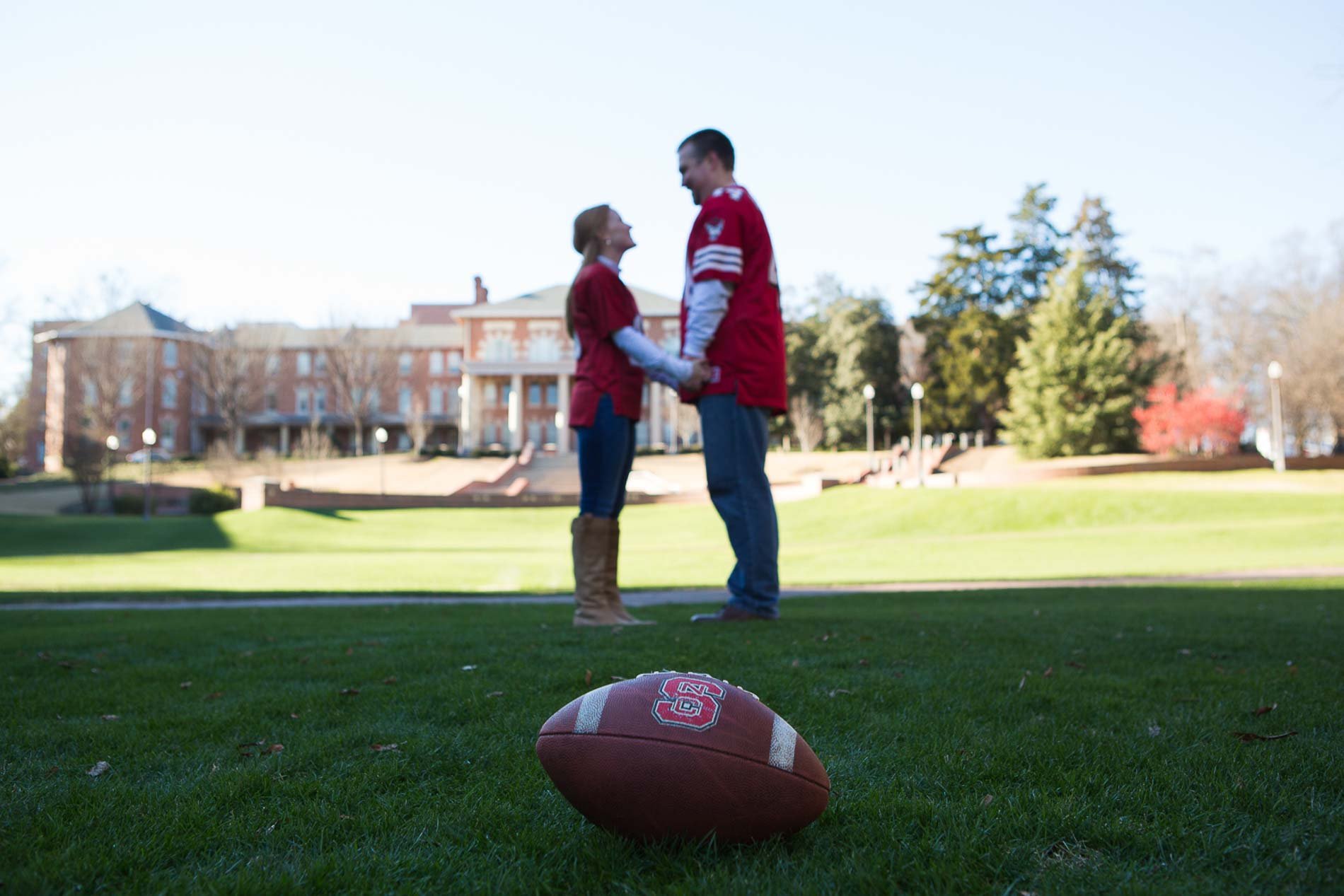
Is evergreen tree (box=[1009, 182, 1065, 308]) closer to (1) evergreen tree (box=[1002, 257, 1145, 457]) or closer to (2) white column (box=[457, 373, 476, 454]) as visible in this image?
(1) evergreen tree (box=[1002, 257, 1145, 457])

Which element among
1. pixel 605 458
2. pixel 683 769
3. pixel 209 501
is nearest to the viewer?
pixel 683 769

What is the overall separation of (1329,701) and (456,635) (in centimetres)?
426

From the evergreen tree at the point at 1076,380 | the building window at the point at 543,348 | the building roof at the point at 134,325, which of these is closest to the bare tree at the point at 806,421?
the evergreen tree at the point at 1076,380

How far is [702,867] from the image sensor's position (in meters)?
1.80

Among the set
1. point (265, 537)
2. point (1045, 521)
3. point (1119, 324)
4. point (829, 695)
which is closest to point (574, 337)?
point (829, 695)

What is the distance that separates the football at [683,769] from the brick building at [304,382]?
62079 mm

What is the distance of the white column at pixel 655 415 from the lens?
221 feet

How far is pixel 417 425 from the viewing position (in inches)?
2391

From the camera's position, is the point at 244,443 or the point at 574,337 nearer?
the point at 574,337

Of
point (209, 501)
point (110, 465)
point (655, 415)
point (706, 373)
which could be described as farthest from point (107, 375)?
point (706, 373)

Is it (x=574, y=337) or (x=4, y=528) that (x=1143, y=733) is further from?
(x=4, y=528)

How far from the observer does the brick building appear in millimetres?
61875

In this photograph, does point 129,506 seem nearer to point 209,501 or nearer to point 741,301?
point 209,501

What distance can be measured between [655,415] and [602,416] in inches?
2443
